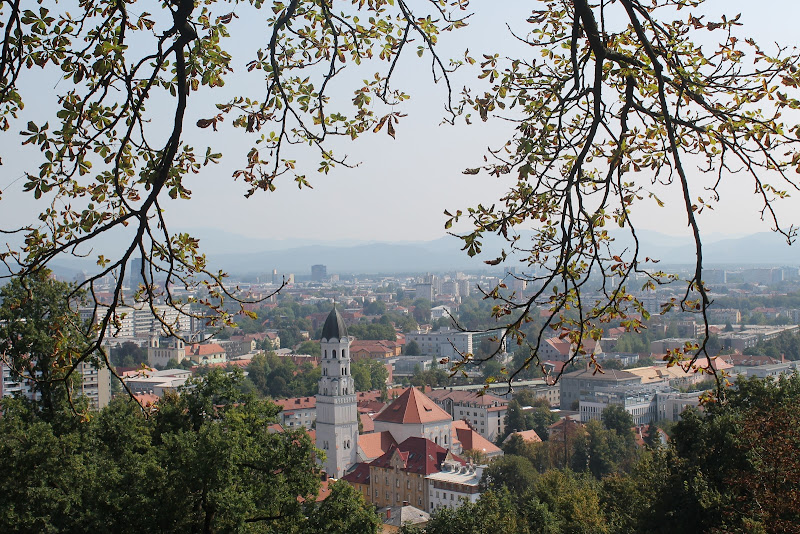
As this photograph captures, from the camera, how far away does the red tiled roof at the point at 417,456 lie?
25812 mm

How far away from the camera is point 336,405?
28.8m

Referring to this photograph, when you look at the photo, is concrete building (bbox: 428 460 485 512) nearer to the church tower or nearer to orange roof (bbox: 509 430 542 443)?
the church tower

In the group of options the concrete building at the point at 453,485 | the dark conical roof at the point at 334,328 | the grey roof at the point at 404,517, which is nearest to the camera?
the grey roof at the point at 404,517

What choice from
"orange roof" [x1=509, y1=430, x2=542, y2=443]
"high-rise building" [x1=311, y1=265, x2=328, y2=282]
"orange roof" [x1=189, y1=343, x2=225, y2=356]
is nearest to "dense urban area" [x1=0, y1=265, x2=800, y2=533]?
"orange roof" [x1=509, y1=430, x2=542, y2=443]

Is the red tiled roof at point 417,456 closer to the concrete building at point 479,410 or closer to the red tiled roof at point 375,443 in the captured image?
the red tiled roof at point 375,443

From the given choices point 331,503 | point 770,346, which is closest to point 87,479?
point 331,503

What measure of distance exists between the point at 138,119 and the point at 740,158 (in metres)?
1.79

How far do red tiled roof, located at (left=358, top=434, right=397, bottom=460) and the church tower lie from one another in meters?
0.35

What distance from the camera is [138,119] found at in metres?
2.93

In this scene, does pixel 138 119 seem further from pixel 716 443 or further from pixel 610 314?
pixel 716 443

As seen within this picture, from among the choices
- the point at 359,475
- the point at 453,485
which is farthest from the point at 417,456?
the point at 453,485

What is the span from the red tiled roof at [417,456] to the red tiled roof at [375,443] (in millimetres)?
2283

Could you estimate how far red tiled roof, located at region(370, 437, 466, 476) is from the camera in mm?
25812

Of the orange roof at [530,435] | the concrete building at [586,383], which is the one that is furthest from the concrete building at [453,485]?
the concrete building at [586,383]
